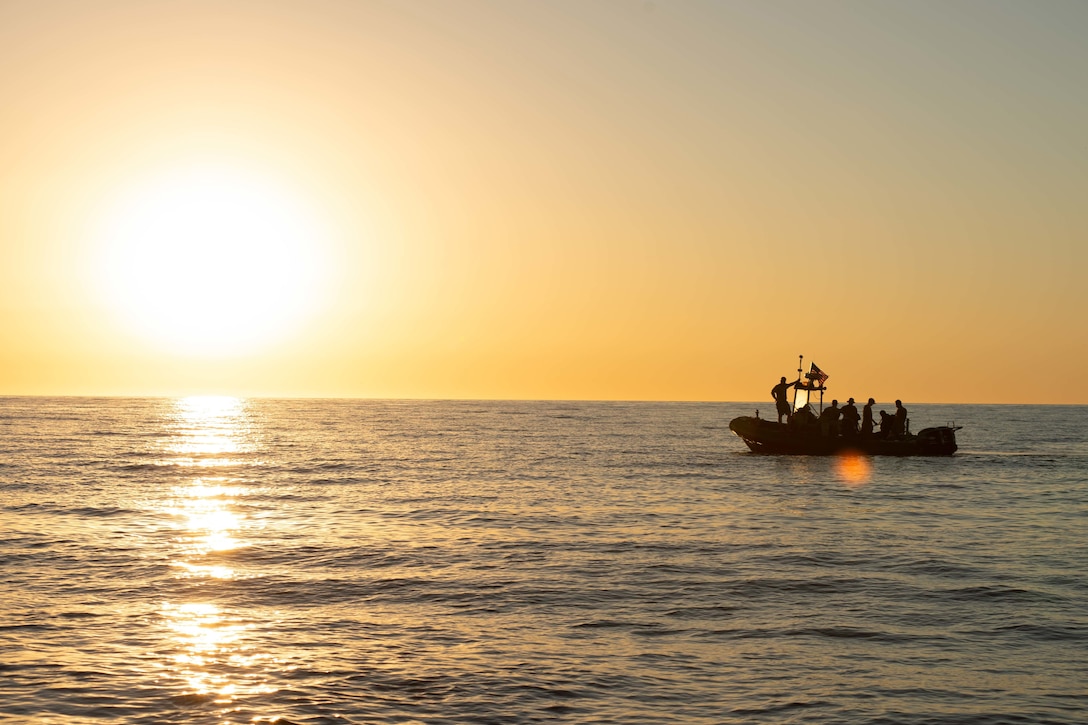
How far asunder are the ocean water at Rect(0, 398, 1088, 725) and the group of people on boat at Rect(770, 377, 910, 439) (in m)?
13.8

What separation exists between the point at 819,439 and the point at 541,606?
3540 cm

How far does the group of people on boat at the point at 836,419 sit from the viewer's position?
159 feet

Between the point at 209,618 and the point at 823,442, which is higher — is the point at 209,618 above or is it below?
below

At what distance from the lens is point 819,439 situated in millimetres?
48562

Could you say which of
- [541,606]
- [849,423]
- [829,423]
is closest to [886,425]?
[849,423]

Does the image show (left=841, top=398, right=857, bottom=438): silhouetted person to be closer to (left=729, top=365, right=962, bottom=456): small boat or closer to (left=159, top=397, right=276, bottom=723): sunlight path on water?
(left=729, top=365, right=962, bottom=456): small boat

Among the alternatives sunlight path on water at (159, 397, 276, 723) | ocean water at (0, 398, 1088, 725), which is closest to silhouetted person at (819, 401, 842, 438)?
ocean water at (0, 398, 1088, 725)

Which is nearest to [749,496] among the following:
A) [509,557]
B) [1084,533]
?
[1084,533]

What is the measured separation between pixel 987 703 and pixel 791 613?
435 cm

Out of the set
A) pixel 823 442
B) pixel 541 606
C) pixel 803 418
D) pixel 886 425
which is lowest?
pixel 541 606

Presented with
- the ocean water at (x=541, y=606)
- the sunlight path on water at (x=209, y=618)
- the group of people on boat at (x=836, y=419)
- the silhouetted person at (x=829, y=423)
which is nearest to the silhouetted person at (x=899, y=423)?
the group of people on boat at (x=836, y=419)

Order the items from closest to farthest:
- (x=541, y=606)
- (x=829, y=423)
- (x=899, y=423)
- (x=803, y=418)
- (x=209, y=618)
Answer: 1. (x=209, y=618)
2. (x=541, y=606)
3. (x=829, y=423)
4. (x=803, y=418)
5. (x=899, y=423)

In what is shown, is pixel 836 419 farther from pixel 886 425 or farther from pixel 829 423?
pixel 886 425

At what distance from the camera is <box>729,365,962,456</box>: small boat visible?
48.7m
